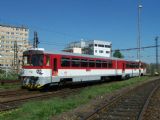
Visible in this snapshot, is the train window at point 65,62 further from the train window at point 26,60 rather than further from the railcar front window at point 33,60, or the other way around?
the train window at point 26,60

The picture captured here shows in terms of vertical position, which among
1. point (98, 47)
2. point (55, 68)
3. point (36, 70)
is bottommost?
point (36, 70)

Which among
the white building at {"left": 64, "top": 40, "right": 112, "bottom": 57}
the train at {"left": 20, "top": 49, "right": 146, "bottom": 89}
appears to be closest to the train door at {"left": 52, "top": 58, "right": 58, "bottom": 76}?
the train at {"left": 20, "top": 49, "right": 146, "bottom": 89}

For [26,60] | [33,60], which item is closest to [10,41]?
[26,60]

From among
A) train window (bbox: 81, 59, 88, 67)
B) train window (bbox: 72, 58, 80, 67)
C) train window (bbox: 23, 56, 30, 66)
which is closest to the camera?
train window (bbox: 23, 56, 30, 66)

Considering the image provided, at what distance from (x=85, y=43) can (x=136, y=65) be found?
287 ft

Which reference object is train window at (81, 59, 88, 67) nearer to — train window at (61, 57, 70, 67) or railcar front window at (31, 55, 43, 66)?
train window at (61, 57, 70, 67)

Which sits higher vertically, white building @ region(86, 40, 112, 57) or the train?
white building @ region(86, 40, 112, 57)

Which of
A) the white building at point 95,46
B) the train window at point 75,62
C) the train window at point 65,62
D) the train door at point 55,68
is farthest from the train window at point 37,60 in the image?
the white building at point 95,46

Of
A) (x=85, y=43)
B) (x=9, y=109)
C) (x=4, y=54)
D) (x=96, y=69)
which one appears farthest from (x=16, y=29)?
(x=9, y=109)

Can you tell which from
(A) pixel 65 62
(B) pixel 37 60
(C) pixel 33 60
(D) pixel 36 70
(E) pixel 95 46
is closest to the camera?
(D) pixel 36 70

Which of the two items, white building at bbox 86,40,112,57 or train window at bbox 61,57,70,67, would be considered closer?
train window at bbox 61,57,70,67

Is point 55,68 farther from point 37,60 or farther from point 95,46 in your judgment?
point 95,46

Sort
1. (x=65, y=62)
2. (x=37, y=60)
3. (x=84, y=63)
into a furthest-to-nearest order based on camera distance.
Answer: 1. (x=84, y=63)
2. (x=65, y=62)
3. (x=37, y=60)

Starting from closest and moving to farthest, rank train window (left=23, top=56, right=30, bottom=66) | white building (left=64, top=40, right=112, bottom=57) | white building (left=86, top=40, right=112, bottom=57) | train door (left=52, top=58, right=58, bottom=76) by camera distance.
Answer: train door (left=52, top=58, right=58, bottom=76)
train window (left=23, top=56, right=30, bottom=66)
white building (left=64, top=40, right=112, bottom=57)
white building (left=86, top=40, right=112, bottom=57)
